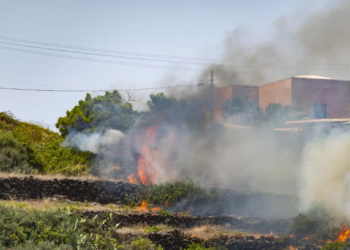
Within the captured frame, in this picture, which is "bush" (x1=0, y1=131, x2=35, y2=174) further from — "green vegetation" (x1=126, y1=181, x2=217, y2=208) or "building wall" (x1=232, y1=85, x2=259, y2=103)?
"building wall" (x1=232, y1=85, x2=259, y2=103)

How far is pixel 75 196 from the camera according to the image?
22.2m

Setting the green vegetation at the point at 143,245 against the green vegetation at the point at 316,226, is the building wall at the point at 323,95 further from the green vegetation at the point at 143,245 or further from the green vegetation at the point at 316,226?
the green vegetation at the point at 143,245

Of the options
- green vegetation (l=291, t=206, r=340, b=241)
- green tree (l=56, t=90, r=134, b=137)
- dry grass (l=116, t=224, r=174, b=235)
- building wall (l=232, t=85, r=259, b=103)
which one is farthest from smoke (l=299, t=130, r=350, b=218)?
building wall (l=232, t=85, r=259, b=103)

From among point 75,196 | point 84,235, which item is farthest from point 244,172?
point 84,235

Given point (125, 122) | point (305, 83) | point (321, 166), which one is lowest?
point (321, 166)

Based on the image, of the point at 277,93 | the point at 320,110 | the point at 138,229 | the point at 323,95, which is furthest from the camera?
the point at 277,93

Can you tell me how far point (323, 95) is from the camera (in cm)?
3778

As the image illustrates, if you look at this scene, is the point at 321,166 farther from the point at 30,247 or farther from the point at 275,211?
the point at 30,247

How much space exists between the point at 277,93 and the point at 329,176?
19.2 m

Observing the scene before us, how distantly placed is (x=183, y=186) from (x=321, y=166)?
7601 millimetres

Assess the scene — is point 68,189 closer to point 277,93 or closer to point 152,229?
point 152,229

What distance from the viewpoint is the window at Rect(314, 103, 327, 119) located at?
37.2 metres

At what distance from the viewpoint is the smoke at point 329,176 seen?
18.6 metres

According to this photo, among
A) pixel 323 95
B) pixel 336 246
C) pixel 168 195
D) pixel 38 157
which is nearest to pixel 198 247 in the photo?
pixel 336 246
